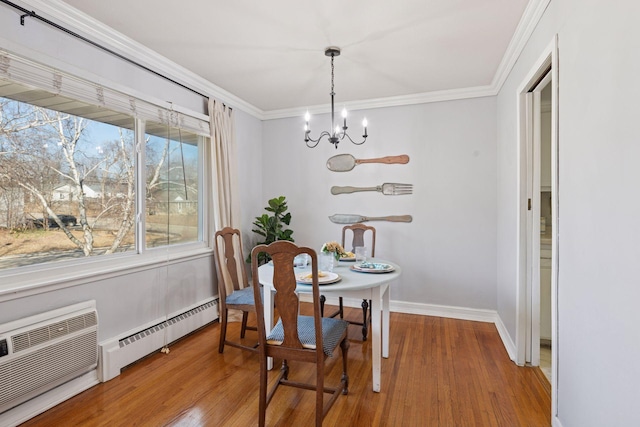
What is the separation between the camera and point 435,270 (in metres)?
3.84

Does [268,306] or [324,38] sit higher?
[324,38]

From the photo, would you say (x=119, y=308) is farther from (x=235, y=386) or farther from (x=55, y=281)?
(x=235, y=386)

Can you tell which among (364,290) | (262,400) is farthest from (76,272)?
(364,290)

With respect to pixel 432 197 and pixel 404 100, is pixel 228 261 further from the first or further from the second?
pixel 404 100

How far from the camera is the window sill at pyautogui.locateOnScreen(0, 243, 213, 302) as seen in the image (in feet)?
6.51

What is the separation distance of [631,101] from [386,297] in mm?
2032

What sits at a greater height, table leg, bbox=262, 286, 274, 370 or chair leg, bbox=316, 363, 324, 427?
table leg, bbox=262, 286, 274, 370

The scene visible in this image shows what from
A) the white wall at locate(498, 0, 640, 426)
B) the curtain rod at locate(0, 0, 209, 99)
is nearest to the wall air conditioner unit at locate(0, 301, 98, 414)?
the curtain rod at locate(0, 0, 209, 99)

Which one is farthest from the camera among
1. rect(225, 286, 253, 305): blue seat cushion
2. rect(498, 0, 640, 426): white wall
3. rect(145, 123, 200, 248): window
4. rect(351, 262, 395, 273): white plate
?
rect(145, 123, 200, 248): window

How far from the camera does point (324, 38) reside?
2.55 metres

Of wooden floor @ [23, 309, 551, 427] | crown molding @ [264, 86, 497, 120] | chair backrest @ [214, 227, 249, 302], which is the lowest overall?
wooden floor @ [23, 309, 551, 427]

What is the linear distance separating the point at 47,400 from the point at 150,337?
0.77 meters

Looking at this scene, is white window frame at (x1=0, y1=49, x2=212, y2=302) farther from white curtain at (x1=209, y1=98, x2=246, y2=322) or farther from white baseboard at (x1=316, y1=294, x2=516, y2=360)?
white baseboard at (x1=316, y1=294, x2=516, y2=360)

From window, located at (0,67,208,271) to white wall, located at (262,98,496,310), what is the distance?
6.12 feet
